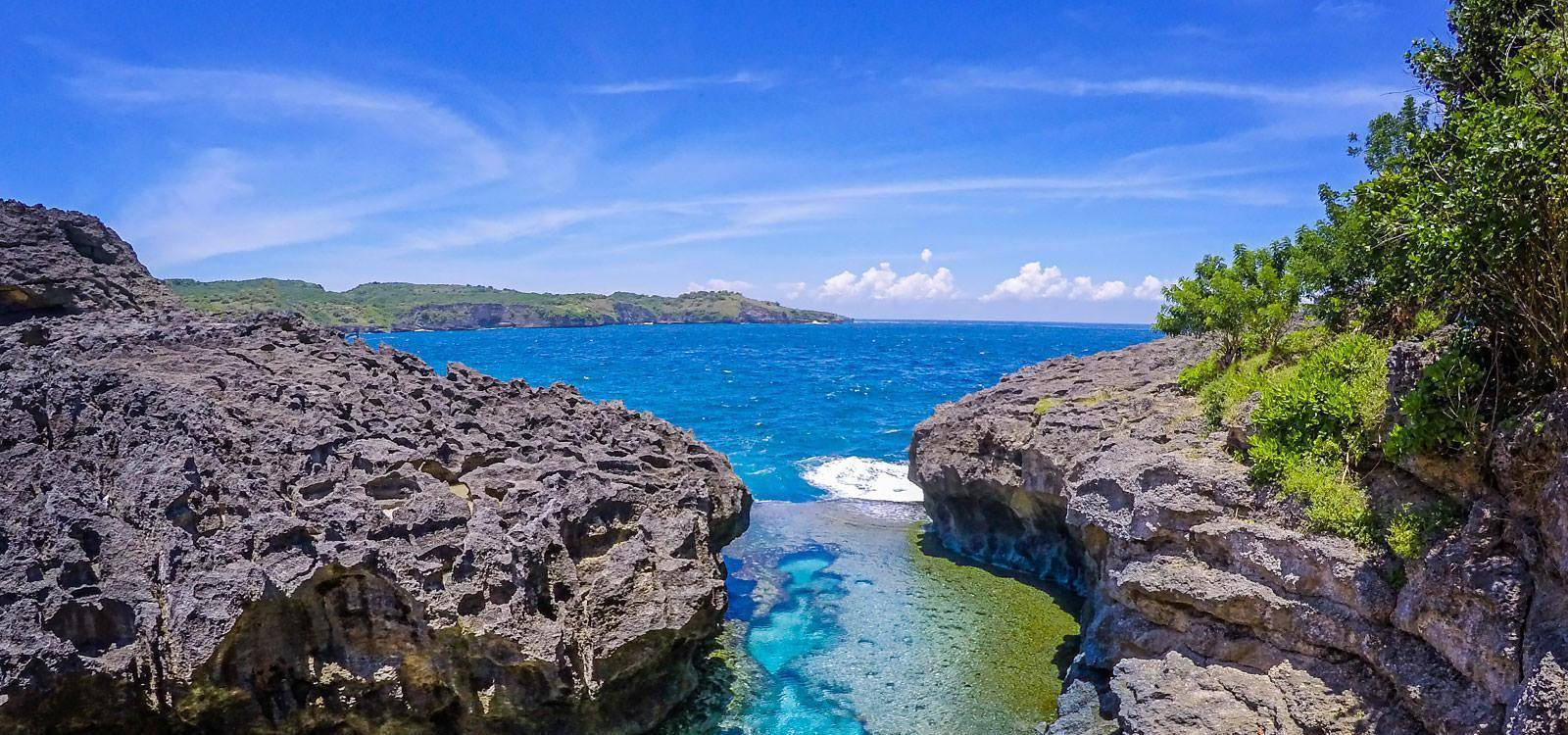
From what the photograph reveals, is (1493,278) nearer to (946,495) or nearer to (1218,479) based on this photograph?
(1218,479)

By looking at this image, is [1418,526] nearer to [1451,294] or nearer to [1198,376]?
[1451,294]

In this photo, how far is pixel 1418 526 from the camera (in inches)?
488

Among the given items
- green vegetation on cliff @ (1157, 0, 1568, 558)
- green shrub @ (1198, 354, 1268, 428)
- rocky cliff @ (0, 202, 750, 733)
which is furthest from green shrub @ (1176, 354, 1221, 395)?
rocky cliff @ (0, 202, 750, 733)

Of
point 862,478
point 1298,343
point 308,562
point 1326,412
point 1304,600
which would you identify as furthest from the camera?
point 862,478

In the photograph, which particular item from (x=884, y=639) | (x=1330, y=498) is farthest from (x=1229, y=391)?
(x=884, y=639)

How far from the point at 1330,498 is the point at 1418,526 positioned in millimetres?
1499

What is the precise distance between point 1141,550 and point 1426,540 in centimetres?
523

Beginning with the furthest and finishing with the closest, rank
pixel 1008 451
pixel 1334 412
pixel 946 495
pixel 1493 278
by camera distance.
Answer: pixel 946 495
pixel 1008 451
pixel 1334 412
pixel 1493 278

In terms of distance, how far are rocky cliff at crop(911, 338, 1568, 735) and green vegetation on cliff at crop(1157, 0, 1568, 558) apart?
0.56m

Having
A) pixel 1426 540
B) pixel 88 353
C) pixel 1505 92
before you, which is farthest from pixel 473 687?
pixel 1505 92

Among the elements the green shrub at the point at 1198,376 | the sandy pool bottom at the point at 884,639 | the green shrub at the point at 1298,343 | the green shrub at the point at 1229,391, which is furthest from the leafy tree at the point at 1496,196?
the sandy pool bottom at the point at 884,639

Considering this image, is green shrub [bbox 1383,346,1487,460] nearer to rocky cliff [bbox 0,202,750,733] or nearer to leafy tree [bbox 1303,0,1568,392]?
leafy tree [bbox 1303,0,1568,392]

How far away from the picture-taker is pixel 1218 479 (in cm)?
1580

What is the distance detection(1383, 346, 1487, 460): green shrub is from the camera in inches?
465
